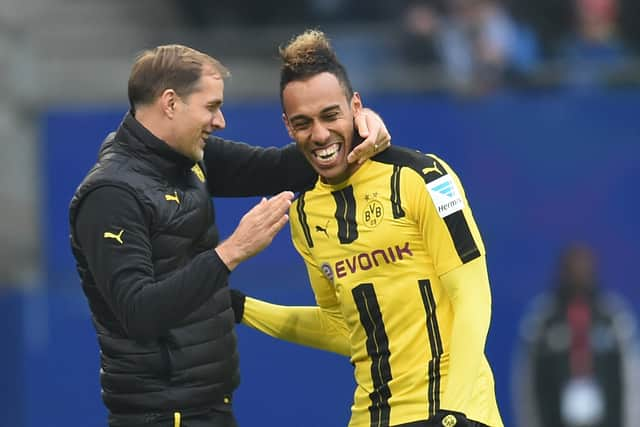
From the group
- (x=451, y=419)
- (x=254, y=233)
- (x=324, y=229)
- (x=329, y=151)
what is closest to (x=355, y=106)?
(x=329, y=151)

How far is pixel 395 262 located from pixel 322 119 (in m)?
0.55

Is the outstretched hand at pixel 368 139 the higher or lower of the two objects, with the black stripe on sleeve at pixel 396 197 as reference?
higher

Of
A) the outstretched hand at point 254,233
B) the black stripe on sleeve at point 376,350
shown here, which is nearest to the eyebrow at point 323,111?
the outstretched hand at point 254,233

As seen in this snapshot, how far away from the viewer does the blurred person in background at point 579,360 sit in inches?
381

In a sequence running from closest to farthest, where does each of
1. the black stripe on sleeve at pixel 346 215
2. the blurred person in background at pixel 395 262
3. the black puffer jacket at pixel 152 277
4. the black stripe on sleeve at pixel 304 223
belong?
the black puffer jacket at pixel 152 277 < the blurred person in background at pixel 395 262 < the black stripe on sleeve at pixel 346 215 < the black stripe on sleeve at pixel 304 223

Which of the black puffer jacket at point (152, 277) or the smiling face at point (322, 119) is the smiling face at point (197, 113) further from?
the smiling face at point (322, 119)

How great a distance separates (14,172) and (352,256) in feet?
18.0

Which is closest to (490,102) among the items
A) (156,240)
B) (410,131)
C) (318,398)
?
(410,131)

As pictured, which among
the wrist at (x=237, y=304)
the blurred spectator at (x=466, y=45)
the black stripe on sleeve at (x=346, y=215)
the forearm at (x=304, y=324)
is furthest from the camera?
the blurred spectator at (x=466, y=45)

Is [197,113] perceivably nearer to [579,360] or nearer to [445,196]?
[445,196]

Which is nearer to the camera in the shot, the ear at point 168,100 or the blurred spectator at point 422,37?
the ear at point 168,100

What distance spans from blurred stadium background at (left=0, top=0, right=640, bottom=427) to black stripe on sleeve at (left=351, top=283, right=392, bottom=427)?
4513 mm

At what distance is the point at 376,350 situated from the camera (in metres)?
4.88

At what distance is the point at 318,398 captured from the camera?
31.5 ft
